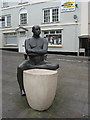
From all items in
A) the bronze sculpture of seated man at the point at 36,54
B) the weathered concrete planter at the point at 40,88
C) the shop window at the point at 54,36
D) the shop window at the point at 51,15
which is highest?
the shop window at the point at 51,15

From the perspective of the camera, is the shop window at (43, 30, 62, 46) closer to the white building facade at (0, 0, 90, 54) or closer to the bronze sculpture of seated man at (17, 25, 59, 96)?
the white building facade at (0, 0, 90, 54)

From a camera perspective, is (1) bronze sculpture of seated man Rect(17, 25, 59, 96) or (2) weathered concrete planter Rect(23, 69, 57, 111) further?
(1) bronze sculpture of seated man Rect(17, 25, 59, 96)

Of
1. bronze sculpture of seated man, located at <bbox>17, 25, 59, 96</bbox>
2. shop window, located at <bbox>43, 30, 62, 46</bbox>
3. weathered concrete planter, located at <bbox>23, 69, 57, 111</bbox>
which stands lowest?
weathered concrete planter, located at <bbox>23, 69, 57, 111</bbox>

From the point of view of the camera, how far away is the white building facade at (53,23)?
1338 centimetres

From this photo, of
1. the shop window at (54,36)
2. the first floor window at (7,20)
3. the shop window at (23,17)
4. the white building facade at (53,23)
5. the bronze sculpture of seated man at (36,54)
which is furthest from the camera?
the first floor window at (7,20)

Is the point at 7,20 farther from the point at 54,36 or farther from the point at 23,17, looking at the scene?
the point at 54,36

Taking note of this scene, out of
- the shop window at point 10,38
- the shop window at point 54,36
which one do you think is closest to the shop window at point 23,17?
the shop window at point 10,38

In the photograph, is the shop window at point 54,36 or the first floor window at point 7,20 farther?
the first floor window at point 7,20

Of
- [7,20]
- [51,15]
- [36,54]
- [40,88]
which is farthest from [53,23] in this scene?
[40,88]

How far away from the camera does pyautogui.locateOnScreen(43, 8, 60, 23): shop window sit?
14609 millimetres

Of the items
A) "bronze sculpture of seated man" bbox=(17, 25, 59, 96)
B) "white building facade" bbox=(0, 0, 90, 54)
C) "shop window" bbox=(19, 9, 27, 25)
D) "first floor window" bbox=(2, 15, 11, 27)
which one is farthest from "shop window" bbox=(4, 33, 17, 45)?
"bronze sculpture of seated man" bbox=(17, 25, 59, 96)

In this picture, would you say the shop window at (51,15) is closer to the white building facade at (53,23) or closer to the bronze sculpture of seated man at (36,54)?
the white building facade at (53,23)

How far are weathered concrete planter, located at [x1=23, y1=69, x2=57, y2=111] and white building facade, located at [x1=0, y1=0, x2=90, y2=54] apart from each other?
10765 mm

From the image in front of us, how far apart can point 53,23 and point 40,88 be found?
512 inches
